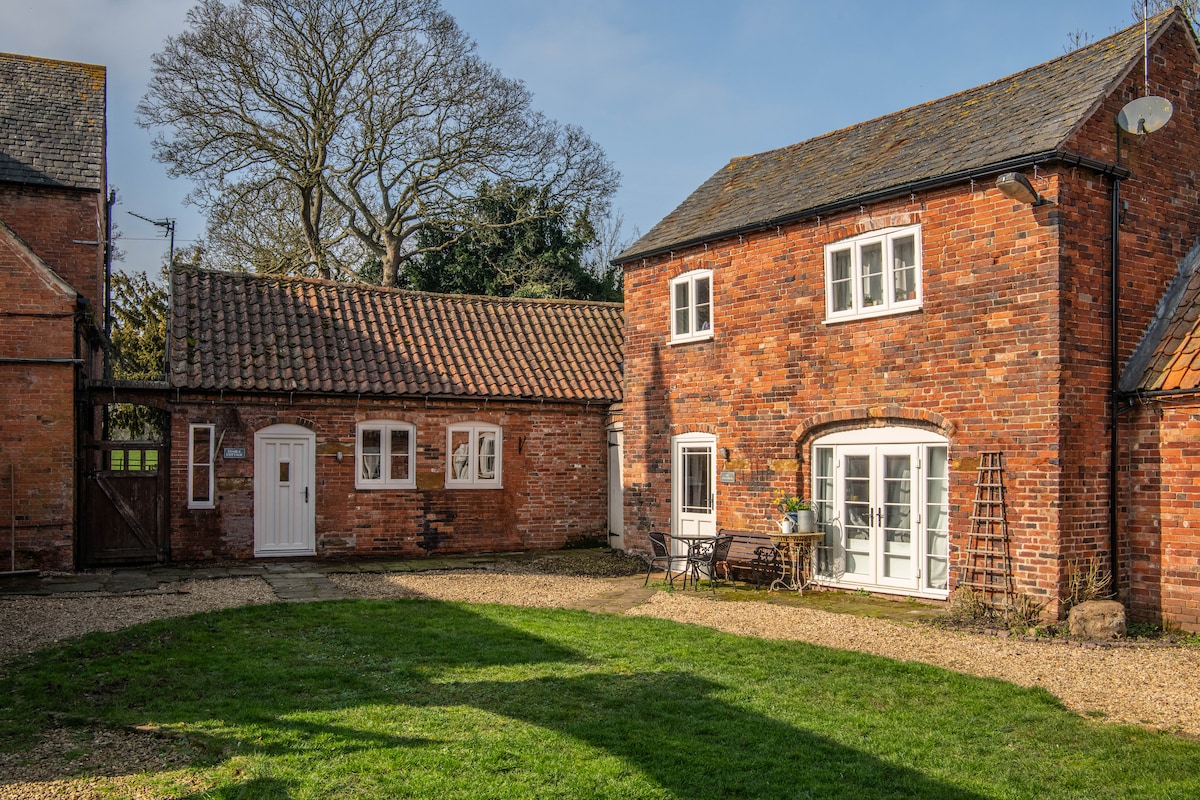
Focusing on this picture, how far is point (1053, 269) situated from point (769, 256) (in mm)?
4605

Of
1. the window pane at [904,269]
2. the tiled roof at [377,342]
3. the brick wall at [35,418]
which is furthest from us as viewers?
the tiled roof at [377,342]

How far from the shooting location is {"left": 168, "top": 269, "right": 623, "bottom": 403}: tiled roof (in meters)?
17.4

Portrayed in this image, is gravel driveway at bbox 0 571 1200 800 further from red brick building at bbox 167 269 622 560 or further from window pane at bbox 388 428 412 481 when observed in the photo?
window pane at bbox 388 428 412 481

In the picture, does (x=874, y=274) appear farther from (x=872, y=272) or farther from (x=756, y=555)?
(x=756, y=555)

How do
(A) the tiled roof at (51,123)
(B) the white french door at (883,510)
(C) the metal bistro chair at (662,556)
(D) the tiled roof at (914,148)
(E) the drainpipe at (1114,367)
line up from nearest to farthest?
(E) the drainpipe at (1114,367), (D) the tiled roof at (914,148), (B) the white french door at (883,510), (C) the metal bistro chair at (662,556), (A) the tiled roof at (51,123)

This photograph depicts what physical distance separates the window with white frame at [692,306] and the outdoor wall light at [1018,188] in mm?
5558

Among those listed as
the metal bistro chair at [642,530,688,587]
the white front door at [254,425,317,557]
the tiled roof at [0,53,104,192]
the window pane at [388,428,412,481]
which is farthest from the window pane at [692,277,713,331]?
the tiled roof at [0,53,104,192]

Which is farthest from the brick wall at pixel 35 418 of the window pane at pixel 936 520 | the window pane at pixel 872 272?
the window pane at pixel 936 520

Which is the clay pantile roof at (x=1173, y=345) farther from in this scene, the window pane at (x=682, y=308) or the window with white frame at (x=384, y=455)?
the window with white frame at (x=384, y=455)

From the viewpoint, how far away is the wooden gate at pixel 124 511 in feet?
53.0

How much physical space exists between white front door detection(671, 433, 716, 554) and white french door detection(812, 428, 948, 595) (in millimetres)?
2257

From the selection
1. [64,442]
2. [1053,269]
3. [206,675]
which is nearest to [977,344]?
[1053,269]

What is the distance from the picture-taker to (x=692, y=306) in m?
16.4

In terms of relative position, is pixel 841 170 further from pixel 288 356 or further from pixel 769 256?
pixel 288 356
